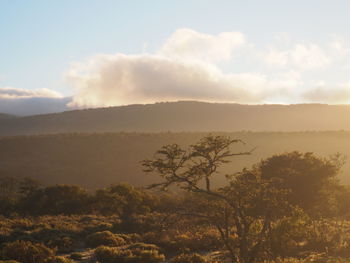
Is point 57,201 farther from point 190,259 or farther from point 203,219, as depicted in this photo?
point 190,259

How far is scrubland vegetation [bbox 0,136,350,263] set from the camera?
15422 mm

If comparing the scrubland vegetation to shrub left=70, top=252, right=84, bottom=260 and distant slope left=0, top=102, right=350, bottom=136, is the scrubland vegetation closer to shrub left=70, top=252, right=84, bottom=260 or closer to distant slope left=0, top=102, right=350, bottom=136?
shrub left=70, top=252, right=84, bottom=260

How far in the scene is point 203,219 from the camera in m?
31.0

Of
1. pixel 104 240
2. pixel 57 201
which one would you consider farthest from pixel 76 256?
pixel 57 201

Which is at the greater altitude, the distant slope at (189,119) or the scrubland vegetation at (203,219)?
the distant slope at (189,119)

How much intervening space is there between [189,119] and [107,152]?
90.1 meters

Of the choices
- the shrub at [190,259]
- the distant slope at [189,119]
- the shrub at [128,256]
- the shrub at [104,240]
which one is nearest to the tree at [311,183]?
the shrub at [190,259]

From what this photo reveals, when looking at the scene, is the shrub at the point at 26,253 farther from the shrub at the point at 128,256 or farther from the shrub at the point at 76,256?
the shrub at the point at 128,256

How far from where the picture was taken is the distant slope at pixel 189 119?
165125 mm

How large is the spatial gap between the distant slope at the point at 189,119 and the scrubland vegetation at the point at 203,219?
117 meters

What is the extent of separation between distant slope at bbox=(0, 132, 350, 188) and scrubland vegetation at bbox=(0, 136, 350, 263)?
27.8 meters

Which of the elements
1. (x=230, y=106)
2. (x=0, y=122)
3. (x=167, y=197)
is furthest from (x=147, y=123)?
(x=167, y=197)

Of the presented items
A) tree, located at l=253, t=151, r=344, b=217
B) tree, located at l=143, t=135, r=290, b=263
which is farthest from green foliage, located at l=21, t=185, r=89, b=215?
tree, located at l=143, t=135, r=290, b=263

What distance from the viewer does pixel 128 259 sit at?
1997 centimetres
